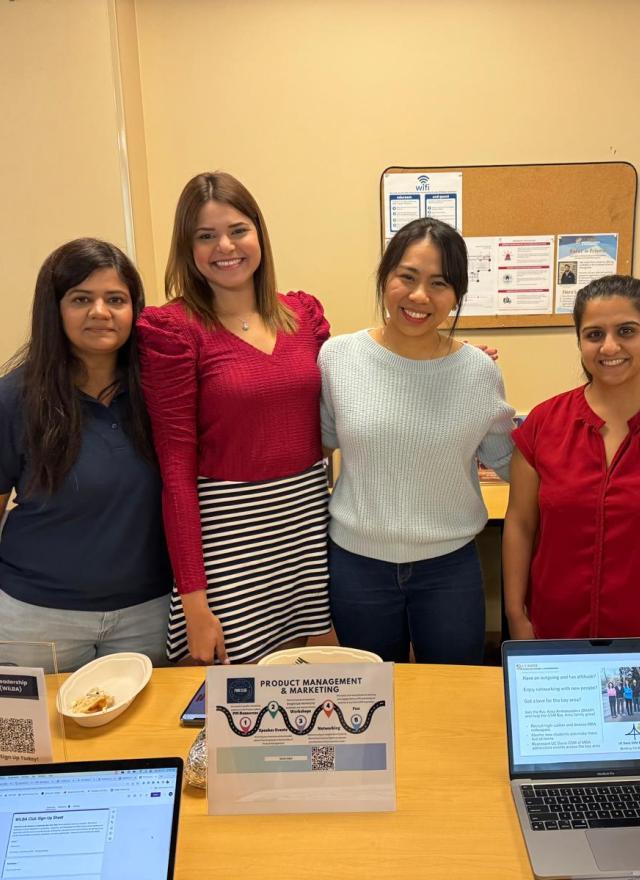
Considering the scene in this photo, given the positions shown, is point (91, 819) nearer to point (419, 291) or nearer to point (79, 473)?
point (79, 473)

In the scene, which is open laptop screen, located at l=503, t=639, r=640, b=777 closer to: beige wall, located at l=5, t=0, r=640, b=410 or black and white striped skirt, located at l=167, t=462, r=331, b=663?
black and white striped skirt, located at l=167, t=462, r=331, b=663

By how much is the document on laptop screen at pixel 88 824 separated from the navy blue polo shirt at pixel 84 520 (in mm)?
641

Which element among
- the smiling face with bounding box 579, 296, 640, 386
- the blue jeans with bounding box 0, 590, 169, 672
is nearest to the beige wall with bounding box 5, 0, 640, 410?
the blue jeans with bounding box 0, 590, 169, 672

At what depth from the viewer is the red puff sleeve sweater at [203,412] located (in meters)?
1.39

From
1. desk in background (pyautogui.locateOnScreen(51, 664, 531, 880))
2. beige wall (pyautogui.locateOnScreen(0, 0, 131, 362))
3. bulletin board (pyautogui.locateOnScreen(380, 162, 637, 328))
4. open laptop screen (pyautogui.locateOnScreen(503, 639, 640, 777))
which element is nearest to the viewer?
desk in background (pyautogui.locateOnScreen(51, 664, 531, 880))

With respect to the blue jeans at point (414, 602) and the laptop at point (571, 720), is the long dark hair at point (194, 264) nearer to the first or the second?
the blue jeans at point (414, 602)

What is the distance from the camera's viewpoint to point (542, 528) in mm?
1459

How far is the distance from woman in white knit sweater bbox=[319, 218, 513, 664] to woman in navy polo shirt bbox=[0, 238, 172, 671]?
0.48 meters

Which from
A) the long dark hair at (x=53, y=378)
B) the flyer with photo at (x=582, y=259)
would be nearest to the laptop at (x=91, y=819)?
the long dark hair at (x=53, y=378)

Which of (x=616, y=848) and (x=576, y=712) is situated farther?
(x=576, y=712)

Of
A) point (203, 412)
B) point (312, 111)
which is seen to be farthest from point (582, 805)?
point (312, 111)

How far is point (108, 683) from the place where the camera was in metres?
1.34

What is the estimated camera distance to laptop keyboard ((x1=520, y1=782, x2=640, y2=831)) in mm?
931

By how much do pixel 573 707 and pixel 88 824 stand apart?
740 millimetres
